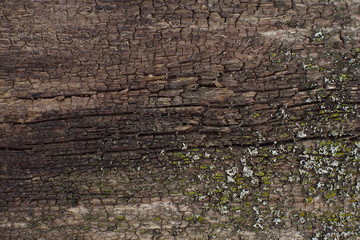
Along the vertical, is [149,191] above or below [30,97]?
below

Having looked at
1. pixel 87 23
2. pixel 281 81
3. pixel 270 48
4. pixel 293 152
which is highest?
pixel 87 23

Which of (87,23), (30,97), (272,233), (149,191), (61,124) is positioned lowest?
(272,233)

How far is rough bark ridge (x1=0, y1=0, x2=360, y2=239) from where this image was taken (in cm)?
231

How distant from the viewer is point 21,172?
239cm

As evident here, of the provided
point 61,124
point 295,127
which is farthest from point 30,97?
point 295,127

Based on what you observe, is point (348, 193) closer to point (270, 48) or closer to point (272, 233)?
point (272, 233)

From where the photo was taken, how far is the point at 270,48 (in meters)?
2.38

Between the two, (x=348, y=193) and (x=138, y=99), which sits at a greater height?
(x=138, y=99)

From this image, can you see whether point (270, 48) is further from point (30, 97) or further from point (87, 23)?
point (30, 97)

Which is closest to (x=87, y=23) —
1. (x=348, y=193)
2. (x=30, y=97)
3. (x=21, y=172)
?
(x=30, y=97)

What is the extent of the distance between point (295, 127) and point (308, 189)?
494 mm

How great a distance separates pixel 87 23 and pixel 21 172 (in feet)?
4.33

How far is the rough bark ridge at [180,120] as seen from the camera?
231 cm

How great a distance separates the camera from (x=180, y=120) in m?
2.34
